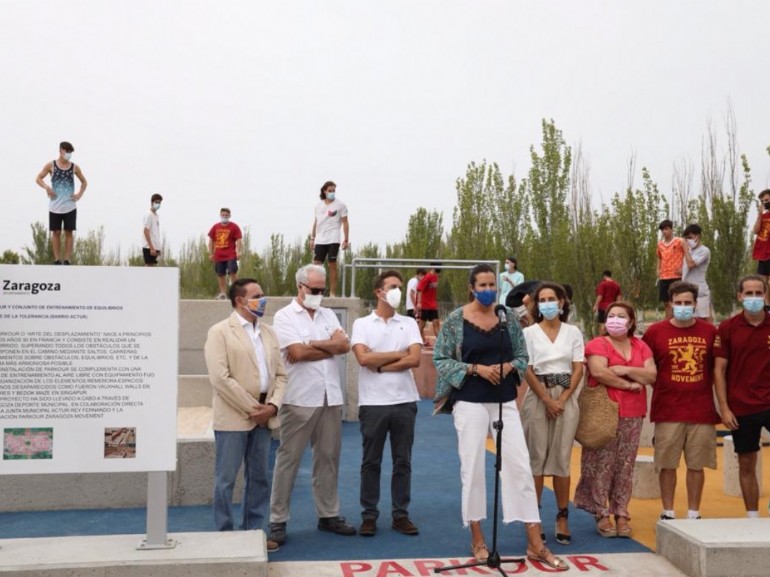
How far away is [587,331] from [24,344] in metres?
19.4

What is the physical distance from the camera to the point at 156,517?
522 cm

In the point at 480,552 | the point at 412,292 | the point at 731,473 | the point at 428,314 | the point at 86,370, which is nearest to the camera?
the point at 86,370

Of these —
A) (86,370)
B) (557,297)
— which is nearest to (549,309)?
(557,297)

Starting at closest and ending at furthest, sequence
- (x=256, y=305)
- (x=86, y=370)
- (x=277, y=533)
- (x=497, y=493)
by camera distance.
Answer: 1. (x=86, y=370)
2. (x=497, y=493)
3. (x=256, y=305)
4. (x=277, y=533)

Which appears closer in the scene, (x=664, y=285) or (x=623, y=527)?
(x=623, y=527)

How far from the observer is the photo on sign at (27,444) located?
5078 millimetres

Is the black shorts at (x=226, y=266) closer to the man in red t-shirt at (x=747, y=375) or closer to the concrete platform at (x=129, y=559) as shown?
the concrete platform at (x=129, y=559)

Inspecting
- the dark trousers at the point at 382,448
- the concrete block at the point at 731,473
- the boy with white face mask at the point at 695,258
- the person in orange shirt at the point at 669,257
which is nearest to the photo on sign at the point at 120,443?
the dark trousers at the point at 382,448

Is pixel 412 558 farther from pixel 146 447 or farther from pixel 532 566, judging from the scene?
pixel 146 447

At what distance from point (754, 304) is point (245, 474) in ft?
12.6

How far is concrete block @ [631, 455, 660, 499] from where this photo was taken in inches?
307

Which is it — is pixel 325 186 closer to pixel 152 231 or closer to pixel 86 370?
pixel 152 231

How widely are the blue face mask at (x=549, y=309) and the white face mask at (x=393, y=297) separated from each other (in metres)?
1.06

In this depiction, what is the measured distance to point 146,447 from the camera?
5.20m
